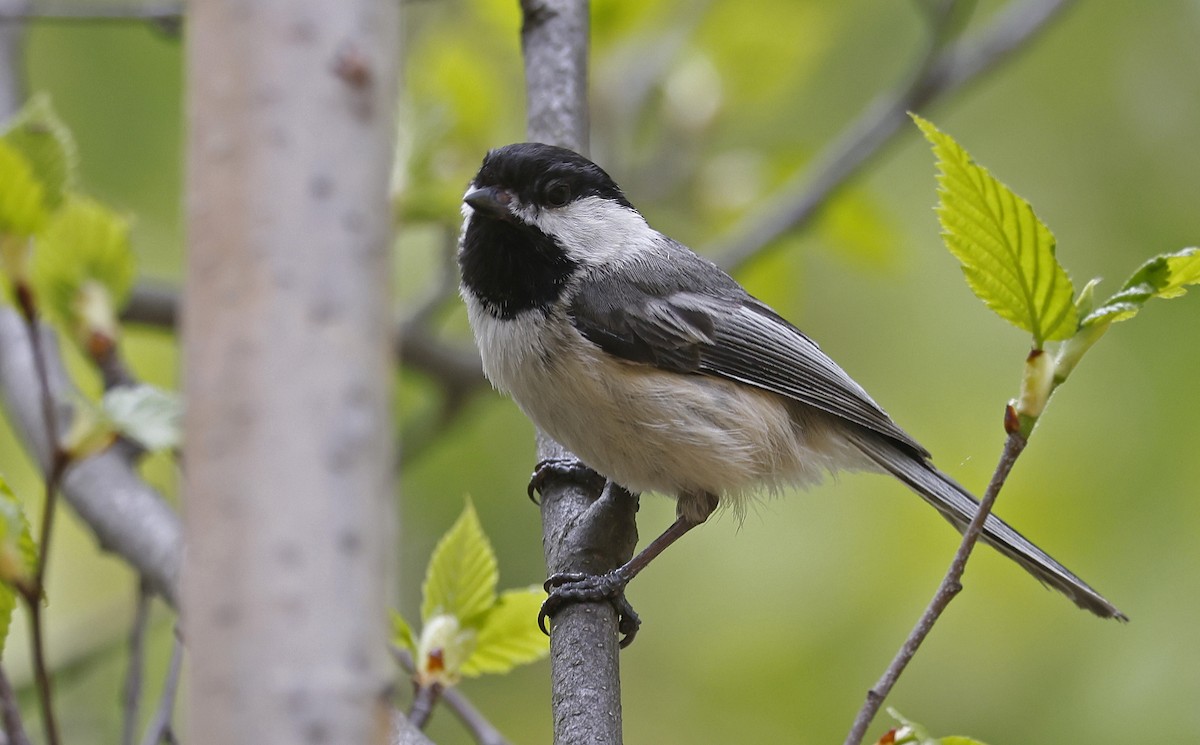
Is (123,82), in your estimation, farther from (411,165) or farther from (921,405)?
(921,405)

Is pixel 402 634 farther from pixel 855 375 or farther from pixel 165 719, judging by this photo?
pixel 855 375

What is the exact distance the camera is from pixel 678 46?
104 inches

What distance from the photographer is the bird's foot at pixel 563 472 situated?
1866 millimetres

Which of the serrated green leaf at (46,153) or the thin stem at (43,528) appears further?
the serrated green leaf at (46,153)

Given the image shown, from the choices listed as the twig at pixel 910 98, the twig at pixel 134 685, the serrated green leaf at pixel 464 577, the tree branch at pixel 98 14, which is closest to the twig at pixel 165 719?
the twig at pixel 134 685

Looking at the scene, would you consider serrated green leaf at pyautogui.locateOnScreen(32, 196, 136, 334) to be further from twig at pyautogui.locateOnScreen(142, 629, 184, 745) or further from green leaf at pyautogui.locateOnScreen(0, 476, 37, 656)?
green leaf at pyautogui.locateOnScreen(0, 476, 37, 656)

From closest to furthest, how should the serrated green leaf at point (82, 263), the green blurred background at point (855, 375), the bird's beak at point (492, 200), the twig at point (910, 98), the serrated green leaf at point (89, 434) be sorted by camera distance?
the serrated green leaf at point (89, 434), the serrated green leaf at point (82, 263), the bird's beak at point (492, 200), the twig at point (910, 98), the green blurred background at point (855, 375)

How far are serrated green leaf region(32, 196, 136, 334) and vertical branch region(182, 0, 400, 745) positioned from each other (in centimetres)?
85

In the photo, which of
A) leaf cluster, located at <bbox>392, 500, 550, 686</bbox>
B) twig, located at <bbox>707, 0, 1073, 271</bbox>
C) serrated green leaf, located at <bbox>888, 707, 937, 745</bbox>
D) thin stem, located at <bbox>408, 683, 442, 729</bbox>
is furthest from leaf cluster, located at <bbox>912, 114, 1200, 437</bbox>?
twig, located at <bbox>707, 0, 1073, 271</bbox>

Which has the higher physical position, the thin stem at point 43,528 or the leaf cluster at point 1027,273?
the leaf cluster at point 1027,273

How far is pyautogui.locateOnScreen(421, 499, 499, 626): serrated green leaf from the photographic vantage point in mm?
1344

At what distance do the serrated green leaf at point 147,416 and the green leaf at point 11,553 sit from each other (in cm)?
16

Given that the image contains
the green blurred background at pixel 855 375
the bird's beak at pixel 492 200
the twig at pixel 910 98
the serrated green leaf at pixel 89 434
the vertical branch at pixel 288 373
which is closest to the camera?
the vertical branch at pixel 288 373

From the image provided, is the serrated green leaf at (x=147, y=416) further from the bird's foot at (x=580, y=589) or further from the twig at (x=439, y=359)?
the twig at (x=439, y=359)
